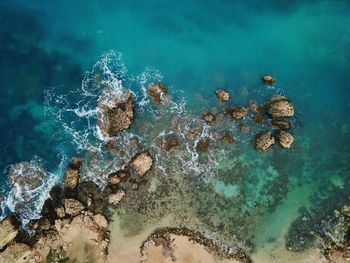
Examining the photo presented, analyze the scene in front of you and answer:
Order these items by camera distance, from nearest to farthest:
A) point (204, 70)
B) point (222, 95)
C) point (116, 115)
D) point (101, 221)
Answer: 1. point (101, 221)
2. point (116, 115)
3. point (222, 95)
4. point (204, 70)

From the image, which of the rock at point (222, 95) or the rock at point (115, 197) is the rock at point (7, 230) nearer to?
the rock at point (115, 197)

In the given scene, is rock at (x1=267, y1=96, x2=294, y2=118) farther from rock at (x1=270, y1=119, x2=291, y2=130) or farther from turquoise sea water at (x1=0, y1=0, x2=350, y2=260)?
turquoise sea water at (x1=0, y1=0, x2=350, y2=260)

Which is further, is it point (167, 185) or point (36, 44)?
point (36, 44)

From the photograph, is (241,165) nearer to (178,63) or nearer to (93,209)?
(178,63)

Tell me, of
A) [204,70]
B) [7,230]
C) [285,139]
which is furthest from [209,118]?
[7,230]

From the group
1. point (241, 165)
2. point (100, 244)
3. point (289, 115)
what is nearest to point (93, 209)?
point (100, 244)

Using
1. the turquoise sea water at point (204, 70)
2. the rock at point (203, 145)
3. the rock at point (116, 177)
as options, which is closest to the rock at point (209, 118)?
the turquoise sea water at point (204, 70)

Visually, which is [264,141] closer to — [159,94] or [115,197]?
[159,94]
